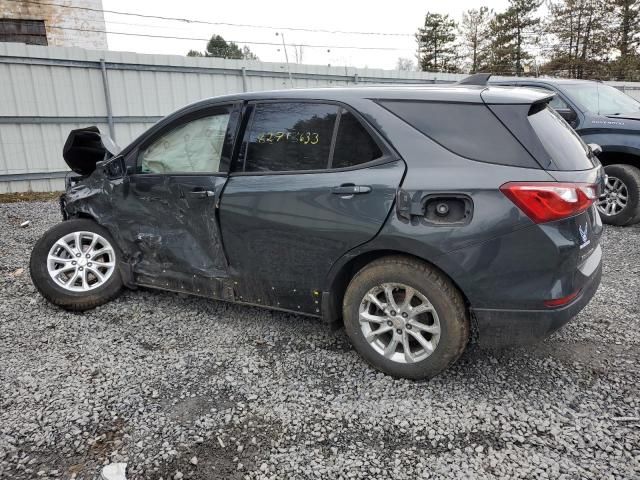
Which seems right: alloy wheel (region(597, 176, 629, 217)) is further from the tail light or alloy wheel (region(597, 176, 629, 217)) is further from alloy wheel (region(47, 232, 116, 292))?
alloy wheel (region(47, 232, 116, 292))

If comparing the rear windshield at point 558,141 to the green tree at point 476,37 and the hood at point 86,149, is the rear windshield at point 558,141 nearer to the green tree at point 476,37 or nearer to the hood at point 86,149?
the hood at point 86,149

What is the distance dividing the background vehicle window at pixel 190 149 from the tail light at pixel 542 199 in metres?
1.95

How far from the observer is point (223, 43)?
44219 millimetres

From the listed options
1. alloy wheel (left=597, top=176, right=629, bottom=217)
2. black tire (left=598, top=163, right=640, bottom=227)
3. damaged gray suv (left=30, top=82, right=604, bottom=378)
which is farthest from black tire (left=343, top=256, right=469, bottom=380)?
black tire (left=598, top=163, right=640, bottom=227)

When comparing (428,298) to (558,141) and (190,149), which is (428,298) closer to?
(558,141)

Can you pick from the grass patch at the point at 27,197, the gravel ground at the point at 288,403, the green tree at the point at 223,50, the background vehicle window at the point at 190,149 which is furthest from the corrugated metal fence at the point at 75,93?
the green tree at the point at 223,50

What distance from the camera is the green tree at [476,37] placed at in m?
37.4

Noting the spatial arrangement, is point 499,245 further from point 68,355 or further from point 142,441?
point 68,355

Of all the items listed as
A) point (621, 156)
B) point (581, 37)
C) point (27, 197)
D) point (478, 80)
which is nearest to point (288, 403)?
point (478, 80)

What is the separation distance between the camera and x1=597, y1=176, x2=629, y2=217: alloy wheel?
6.10 metres

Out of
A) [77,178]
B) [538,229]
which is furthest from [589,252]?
[77,178]

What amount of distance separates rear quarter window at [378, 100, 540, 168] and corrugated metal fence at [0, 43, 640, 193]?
29.7 feet

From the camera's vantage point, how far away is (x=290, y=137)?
2.98m

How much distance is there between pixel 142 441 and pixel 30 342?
1.59 meters
